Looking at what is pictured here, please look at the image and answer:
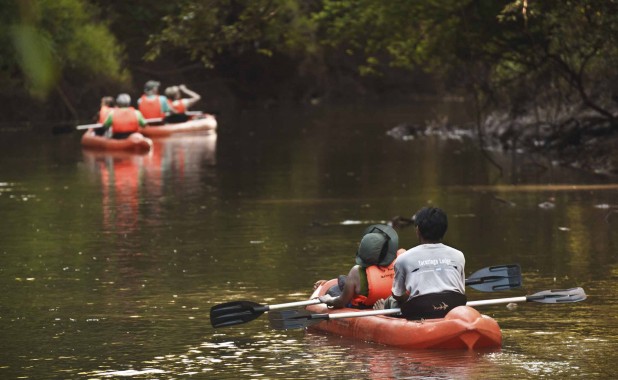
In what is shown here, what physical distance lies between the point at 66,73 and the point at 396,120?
12.6 meters

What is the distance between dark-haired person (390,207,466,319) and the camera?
13922mm

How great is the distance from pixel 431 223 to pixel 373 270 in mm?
1001

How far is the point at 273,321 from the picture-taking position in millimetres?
14617

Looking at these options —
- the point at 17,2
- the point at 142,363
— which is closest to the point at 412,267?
the point at 142,363

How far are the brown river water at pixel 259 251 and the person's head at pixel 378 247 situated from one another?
0.73 m

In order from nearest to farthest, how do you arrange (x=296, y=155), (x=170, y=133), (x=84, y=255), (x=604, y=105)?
(x=84, y=255), (x=604, y=105), (x=296, y=155), (x=170, y=133)

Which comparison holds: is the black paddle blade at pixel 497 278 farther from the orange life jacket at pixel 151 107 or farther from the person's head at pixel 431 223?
the orange life jacket at pixel 151 107

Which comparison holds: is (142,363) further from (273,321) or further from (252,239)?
(252,239)

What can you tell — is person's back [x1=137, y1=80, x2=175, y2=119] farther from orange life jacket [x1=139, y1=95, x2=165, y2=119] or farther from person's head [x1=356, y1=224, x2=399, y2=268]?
person's head [x1=356, y1=224, x2=399, y2=268]

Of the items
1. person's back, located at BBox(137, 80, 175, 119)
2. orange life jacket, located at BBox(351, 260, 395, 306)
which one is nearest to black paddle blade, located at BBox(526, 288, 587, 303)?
orange life jacket, located at BBox(351, 260, 395, 306)

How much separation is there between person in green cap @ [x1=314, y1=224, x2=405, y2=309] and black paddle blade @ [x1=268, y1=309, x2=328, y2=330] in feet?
1.34

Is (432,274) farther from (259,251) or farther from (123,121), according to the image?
(123,121)

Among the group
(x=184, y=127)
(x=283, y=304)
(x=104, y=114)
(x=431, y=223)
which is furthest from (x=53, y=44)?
(x=431, y=223)

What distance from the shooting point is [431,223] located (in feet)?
45.8
